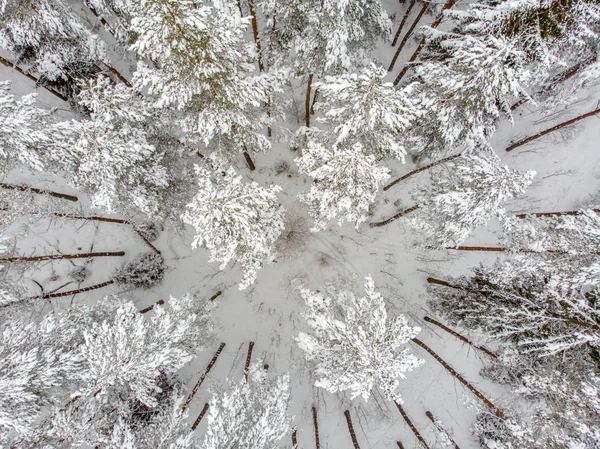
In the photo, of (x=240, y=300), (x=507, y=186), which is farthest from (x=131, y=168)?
(x=507, y=186)

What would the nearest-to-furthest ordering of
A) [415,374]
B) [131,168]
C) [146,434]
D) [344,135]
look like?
[344,135] < [131,168] < [146,434] < [415,374]

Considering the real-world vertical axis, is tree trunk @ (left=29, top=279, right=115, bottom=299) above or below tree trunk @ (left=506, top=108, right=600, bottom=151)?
below

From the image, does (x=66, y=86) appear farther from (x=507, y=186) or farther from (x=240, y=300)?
(x=507, y=186)

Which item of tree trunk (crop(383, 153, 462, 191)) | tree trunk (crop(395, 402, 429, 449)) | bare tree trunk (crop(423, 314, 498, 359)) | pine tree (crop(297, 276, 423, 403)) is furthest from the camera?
tree trunk (crop(395, 402, 429, 449))

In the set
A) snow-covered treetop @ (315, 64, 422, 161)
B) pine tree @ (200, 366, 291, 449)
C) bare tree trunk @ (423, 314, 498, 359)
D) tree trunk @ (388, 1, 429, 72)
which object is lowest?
bare tree trunk @ (423, 314, 498, 359)

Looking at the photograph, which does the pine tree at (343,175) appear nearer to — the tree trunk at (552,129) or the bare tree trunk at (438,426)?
the tree trunk at (552,129)

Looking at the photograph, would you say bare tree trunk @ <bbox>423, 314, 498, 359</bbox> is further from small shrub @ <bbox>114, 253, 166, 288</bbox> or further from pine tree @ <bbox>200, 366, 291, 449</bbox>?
small shrub @ <bbox>114, 253, 166, 288</bbox>

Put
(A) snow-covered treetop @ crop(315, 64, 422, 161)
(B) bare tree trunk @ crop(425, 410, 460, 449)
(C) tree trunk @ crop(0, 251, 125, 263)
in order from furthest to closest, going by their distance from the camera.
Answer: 1. (B) bare tree trunk @ crop(425, 410, 460, 449)
2. (C) tree trunk @ crop(0, 251, 125, 263)
3. (A) snow-covered treetop @ crop(315, 64, 422, 161)

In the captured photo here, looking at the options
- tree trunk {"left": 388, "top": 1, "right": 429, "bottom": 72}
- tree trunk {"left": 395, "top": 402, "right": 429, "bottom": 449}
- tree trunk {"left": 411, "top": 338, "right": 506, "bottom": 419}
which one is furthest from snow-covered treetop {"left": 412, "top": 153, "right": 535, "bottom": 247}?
tree trunk {"left": 395, "top": 402, "right": 429, "bottom": 449}
